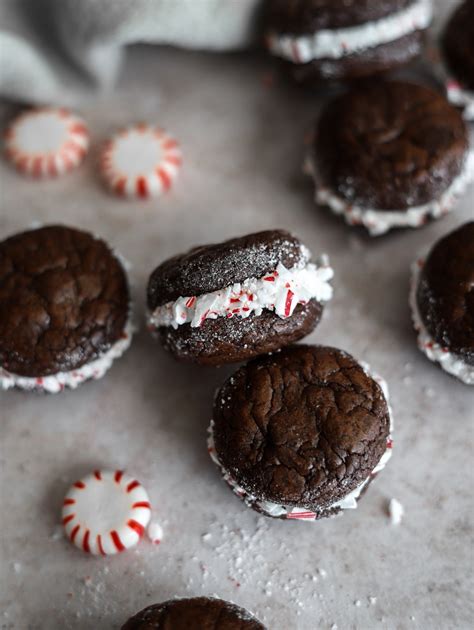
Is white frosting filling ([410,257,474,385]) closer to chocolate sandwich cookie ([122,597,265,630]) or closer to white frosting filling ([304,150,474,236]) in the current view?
white frosting filling ([304,150,474,236])

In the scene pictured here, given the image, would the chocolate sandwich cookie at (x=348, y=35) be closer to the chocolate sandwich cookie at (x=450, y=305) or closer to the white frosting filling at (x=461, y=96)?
the white frosting filling at (x=461, y=96)

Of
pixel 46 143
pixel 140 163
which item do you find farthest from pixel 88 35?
pixel 140 163

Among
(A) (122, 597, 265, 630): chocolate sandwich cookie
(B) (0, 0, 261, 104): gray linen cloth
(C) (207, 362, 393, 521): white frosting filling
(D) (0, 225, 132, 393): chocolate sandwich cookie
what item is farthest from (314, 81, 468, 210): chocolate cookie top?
(A) (122, 597, 265, 630): chocolate sandwich cookie

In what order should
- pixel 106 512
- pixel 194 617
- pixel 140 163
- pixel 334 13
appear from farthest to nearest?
pixel 140 163 < pixel 334 13 < pixel 106 512 < pixel 194 617

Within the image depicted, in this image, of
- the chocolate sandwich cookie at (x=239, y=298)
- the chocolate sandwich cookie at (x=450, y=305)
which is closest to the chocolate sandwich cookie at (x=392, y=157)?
the chocolate sandwich cookie at (x=450, y=305)

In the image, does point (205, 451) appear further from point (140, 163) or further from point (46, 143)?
point (46, 143)

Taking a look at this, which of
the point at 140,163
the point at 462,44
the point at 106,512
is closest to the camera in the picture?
the point at 106,512
